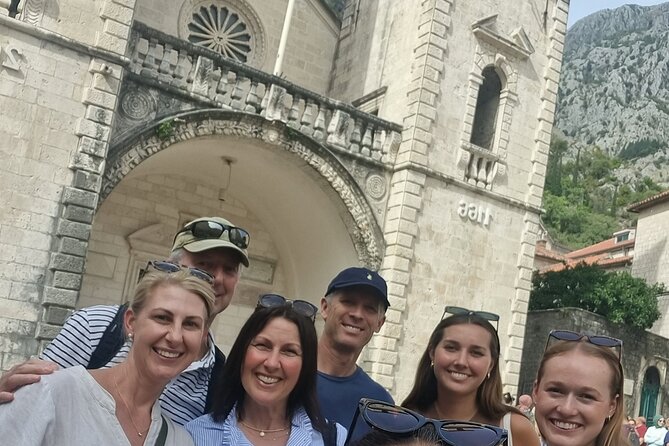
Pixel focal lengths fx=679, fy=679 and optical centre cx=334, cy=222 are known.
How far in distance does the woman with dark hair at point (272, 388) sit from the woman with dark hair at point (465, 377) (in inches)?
27.9

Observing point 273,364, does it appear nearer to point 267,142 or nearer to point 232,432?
point 232,432

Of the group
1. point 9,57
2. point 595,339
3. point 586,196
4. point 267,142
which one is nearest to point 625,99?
point 586,196

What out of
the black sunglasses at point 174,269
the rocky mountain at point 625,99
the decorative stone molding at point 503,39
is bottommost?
the black sunglasses at point 174,269

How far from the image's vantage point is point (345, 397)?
3395 mm

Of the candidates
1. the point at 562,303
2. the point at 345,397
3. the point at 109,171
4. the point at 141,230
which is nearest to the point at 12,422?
the point at 345,397

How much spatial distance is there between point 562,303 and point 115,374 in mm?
19101

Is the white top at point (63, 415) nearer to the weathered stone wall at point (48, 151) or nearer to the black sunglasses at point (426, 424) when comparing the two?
the black sunglasses at point (426, 424)

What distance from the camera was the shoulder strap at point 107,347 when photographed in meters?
2.57

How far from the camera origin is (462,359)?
3.18 m

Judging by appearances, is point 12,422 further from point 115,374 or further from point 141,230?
point 141,230

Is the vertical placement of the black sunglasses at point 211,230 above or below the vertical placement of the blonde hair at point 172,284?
above

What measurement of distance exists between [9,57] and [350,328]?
7684 mm

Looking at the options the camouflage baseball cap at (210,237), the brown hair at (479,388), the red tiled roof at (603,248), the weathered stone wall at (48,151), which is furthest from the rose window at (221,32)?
the red tiled roof at (603,248)

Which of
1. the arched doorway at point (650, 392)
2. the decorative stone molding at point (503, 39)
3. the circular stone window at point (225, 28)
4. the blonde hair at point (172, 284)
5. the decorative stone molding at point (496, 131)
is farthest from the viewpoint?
the arched doorway at point (650, 392)
